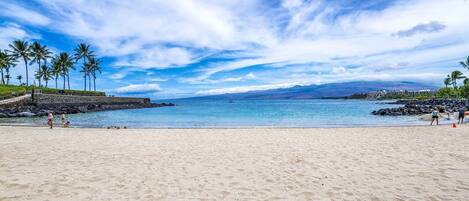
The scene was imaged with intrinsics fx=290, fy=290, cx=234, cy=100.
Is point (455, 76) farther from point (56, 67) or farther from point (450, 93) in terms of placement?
point (56, 67)

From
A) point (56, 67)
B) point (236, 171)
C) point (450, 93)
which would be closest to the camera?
point (236, 171)

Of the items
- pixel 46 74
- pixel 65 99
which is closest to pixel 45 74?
pixel 46 74

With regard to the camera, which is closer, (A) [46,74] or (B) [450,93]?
(A) [46,74]

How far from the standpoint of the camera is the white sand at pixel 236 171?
23.0 ft

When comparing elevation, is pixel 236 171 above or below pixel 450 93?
below

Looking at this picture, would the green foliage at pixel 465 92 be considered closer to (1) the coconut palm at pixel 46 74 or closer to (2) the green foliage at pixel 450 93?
(2) the green foliage at pixel 450 93

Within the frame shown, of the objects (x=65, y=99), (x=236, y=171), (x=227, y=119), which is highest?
(x=65, y=99)

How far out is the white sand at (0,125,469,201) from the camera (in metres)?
7.02

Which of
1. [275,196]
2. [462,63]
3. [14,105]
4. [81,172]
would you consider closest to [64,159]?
[81,172]

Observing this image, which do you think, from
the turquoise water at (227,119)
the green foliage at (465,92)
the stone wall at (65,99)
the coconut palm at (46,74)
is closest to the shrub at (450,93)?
the green foliage at (465,92)

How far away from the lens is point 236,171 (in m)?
9.15

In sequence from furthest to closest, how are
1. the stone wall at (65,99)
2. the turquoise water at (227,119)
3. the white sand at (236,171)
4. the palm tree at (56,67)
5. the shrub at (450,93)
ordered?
the shrub at (450,93) → the palm tree at (56,67) → the stone wall at (65,99) → the turquoise water at (227,119) → the white sand at (236,171)

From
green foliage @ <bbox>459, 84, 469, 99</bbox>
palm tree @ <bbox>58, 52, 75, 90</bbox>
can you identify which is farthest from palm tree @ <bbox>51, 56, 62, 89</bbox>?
green foliage @ <bbox>459, 84, 469, 99</bbox>

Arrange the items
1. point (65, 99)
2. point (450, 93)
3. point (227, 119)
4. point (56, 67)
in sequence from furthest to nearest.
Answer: point (450, 93) < point (56, 67) < point (65, 99) < point (227, 119)
